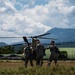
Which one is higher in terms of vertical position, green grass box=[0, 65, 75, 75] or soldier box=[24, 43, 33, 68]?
soldier box=[24, 43, 33, 68]

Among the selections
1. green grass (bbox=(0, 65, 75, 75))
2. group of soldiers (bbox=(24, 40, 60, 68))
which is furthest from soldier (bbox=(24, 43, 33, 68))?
green grass (bbox=(0, 65, 75, 75))

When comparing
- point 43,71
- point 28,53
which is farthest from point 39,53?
point 43,71

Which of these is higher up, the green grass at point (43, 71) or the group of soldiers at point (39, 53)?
the group of soldiers at point (39, 53)

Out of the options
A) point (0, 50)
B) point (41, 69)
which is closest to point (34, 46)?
point (41, 69)

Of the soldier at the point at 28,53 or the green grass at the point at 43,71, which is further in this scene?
the soldier at the point at 28,53

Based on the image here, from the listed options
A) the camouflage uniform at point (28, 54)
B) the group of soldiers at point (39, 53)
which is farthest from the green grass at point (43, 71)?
the camouflage uniform at point (28, 54)

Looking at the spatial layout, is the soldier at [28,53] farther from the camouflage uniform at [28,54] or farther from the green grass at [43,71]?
the green grass at [43,71]

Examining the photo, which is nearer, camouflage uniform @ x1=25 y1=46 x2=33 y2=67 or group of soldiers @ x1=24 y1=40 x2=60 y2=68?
group of soldiers @ x1=24 y1=40 x2=60 y2=68

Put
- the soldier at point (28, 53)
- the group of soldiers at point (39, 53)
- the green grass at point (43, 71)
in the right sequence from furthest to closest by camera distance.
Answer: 1. the soldier at point (28, 53)
2. the group of soldiers at point (39, 53)
3. the green grass at point (43, 71)

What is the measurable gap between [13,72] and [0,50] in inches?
2708

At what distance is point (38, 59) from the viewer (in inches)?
745

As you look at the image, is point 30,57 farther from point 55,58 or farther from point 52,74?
point 52,74

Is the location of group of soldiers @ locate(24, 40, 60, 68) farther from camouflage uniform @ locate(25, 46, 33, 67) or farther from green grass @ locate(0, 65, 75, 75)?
green grass @ locate(0, 65, 75, 75)

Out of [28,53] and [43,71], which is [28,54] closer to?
[28,53]
